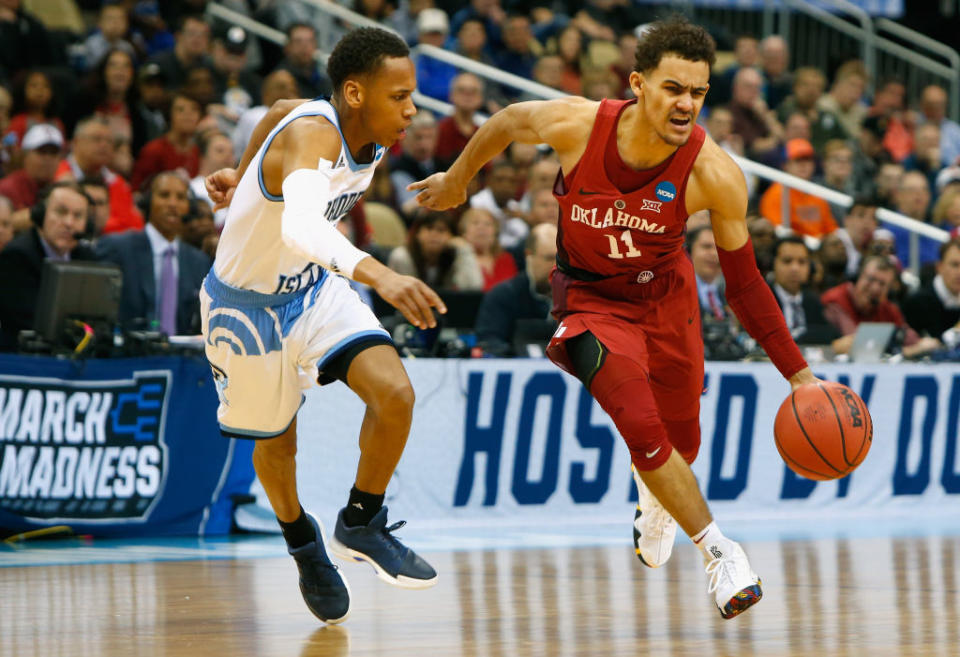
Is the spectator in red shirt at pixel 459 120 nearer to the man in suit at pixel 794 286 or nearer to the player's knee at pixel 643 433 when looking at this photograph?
the man in suit at pixel 794 286

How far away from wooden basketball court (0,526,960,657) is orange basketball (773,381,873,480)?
21.1 inches

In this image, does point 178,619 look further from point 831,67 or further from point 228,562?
point 831,67

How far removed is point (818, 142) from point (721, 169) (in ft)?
34.6

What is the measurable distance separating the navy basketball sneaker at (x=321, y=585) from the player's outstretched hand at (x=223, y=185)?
129 cm

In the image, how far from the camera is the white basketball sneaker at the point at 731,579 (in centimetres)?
476

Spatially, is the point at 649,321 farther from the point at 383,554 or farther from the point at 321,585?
the point at 321,585

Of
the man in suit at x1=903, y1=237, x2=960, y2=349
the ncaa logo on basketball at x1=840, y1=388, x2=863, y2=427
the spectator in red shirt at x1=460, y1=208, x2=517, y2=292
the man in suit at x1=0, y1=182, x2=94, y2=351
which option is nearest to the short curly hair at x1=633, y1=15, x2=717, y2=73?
the ncaa logo on basketball at x1=840, y1=388, x2=863, y2=427

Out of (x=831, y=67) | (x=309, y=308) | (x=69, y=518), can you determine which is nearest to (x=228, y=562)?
(x=69, y=518)

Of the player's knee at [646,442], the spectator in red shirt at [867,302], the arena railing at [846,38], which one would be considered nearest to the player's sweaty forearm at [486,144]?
the player's knee at [646,442]

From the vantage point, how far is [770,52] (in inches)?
629

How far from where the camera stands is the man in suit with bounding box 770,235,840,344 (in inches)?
404

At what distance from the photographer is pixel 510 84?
12695 millimetres

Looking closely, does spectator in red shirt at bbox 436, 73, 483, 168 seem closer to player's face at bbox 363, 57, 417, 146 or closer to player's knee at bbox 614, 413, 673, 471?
player's face at bbox 363, 57, 417, 146

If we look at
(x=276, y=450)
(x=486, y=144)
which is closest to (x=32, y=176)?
(x=486, y=144)
